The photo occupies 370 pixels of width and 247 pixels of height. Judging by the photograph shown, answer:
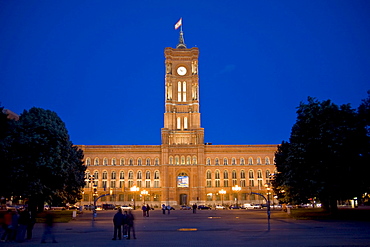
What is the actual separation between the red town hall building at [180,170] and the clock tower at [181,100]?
0.93 ft

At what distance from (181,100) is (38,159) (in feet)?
240

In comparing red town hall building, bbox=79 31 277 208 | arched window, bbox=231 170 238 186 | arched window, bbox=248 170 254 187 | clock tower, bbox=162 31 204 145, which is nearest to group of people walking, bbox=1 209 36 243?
red town hall building, bbox=79 31 277 208

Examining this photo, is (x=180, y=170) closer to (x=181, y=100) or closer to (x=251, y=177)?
(x=251, y=177)

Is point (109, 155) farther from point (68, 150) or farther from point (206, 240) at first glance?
point (206, 240)

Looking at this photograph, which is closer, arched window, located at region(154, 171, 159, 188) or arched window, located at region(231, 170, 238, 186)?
arched window, located at region(154, 171, 159, 188)

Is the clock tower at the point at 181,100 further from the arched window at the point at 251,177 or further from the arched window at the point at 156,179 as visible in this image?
the arched window at the point at 251,177

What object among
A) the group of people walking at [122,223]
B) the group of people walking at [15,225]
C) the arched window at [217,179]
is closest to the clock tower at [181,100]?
the arched window at [217,179]

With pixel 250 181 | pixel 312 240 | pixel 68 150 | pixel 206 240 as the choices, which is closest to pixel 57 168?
pixel 68 150

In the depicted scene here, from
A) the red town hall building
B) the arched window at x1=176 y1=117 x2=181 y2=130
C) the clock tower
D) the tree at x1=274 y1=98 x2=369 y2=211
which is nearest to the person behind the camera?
the tree at x1=274 y1=98 x2=369 y2=211

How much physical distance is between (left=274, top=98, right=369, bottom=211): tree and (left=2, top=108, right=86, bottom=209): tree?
1059 inches

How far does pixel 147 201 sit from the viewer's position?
102625 mm

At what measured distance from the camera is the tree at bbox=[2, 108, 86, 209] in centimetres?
3762

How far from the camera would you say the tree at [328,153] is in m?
40.2

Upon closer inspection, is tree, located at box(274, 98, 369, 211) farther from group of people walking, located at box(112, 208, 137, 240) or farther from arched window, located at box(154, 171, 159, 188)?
arched window, located at box(154, 171, 159, 188)
